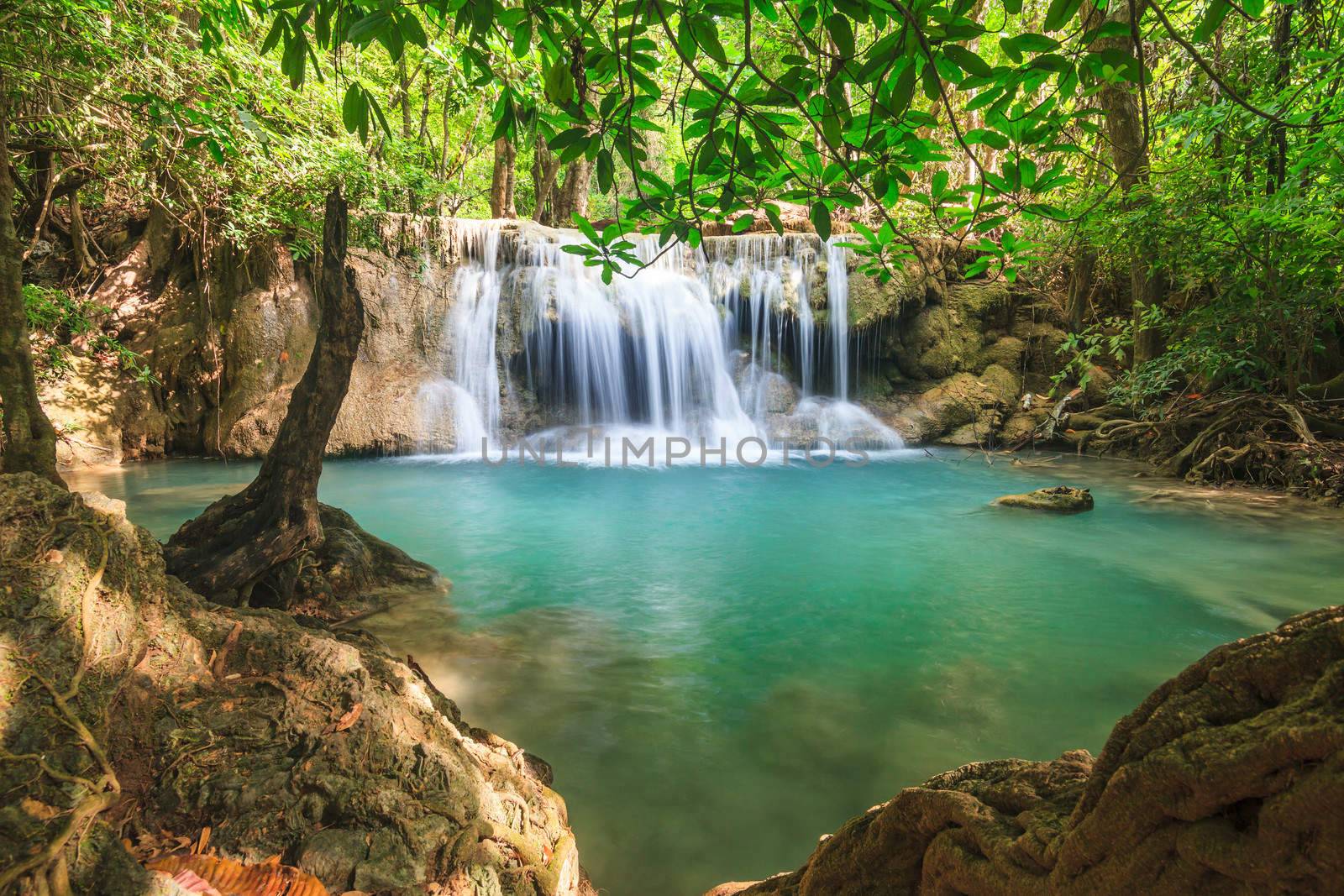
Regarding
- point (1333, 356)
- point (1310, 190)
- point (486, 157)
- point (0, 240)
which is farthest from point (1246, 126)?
point (486, 157)

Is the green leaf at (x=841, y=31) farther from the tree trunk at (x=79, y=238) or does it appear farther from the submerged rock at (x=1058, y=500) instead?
the tree trunk at (x=79, y=238)

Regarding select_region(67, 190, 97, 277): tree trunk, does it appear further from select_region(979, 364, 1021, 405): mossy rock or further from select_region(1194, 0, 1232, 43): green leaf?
select_region(979, 364, 1021, 405): mossy rock

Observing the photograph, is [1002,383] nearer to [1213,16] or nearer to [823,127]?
[1213,16]

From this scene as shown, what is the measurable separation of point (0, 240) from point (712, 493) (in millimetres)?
7137

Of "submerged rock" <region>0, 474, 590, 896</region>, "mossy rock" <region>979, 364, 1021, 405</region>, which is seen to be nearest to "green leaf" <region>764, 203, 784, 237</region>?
"submerged rock" <region>0, 474, 590, 896</region>

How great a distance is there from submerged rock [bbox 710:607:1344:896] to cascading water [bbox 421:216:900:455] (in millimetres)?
11638

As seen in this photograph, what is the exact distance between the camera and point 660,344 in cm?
1309

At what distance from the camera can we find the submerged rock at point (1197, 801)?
0.72m

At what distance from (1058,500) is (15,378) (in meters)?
8.69

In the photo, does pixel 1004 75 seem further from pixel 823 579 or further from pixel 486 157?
pixel 486 157

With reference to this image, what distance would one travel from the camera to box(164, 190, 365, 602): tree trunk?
3881 mm

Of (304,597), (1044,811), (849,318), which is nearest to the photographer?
(1044,811)

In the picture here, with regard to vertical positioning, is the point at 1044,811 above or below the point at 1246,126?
below

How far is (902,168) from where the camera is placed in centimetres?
175
